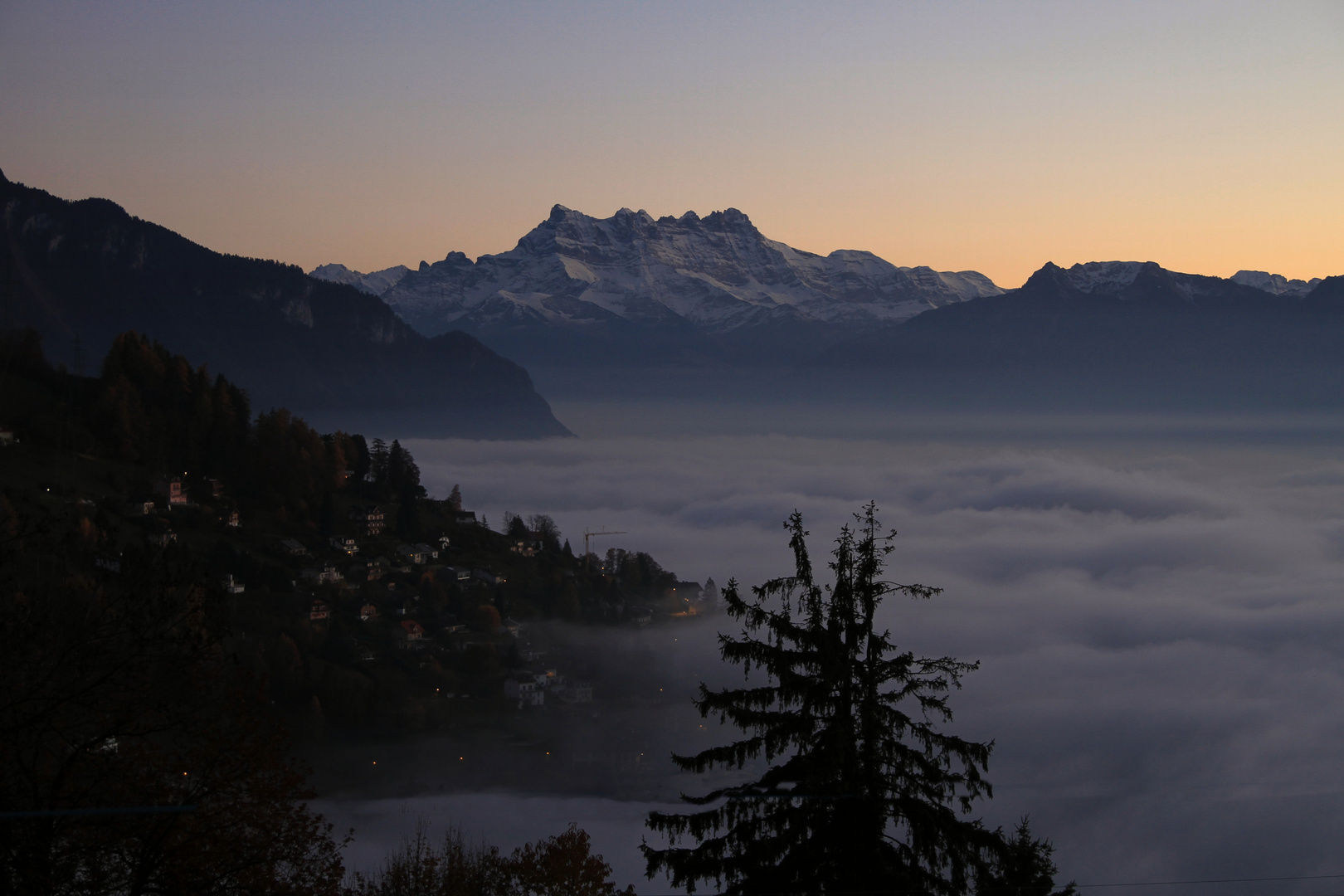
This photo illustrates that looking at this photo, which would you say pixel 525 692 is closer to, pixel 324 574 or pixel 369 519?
pixel 324 574

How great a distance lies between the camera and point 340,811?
80125 mm

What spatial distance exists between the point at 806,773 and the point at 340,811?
74.4m

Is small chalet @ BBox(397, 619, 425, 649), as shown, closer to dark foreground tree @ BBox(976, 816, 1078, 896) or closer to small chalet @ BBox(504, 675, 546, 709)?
small chalet @ BBox(504, 675, 546, 709)

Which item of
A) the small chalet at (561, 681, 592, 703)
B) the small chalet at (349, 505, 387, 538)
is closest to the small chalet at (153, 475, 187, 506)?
the small chalet at (349, 505, 387, 538)

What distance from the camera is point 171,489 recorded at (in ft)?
345

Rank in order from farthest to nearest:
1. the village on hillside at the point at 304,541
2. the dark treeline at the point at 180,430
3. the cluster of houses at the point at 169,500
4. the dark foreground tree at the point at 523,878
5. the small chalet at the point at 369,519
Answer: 1. the small chalet at the point at 369,519
2. the dark treeline at the point at 180,430
3. the cluster of houses at the point at 169,500
4. the village on hillside at the point at 304,541
5. the dark foreground tree at the point at 523,878

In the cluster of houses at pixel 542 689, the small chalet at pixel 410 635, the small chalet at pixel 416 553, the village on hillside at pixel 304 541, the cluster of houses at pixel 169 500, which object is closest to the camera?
the village on hillside at pixel 304 541

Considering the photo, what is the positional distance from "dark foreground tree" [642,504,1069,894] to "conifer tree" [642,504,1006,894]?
0.02 meters

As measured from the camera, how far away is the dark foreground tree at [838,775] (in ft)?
46.9

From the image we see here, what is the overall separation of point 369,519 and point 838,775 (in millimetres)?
114338

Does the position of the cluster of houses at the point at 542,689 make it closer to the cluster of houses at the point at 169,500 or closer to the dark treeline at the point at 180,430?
the dark treeline at the point at 180,430

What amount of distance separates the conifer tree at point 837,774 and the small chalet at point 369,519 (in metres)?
112

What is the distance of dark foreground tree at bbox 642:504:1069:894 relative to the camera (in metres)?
14.3

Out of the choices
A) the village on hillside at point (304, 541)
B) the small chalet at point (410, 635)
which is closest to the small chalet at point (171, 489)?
the village on hillside at point (304, 541)
